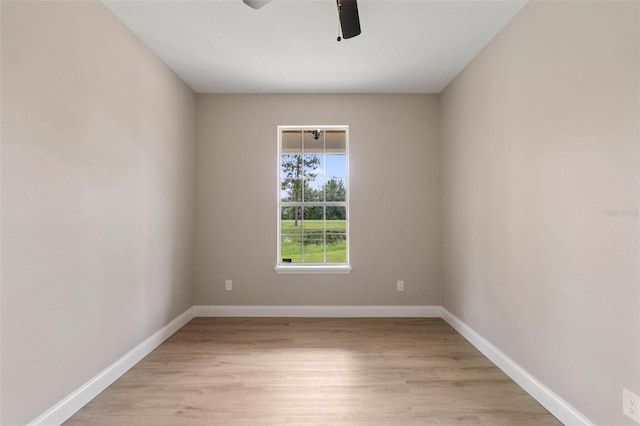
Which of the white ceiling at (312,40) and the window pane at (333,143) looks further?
the window pane at (333,143)

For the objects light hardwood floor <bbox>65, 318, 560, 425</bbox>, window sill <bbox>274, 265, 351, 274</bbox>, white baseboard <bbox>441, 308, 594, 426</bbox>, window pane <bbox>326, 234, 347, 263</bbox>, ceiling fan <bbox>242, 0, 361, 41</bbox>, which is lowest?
light hardwood floor <bbox>65, 318, 560, 425</bbox>

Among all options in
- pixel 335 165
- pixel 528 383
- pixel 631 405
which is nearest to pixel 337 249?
pixel 335 165

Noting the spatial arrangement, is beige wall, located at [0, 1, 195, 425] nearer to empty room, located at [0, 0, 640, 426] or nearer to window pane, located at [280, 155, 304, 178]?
empty room, located at [0, 0, 640, 426]

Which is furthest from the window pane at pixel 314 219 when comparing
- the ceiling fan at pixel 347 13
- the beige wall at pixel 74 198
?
the ceiling fan at pixel 347 13

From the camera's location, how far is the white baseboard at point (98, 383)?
6.20ft

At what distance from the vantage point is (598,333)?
1725mm

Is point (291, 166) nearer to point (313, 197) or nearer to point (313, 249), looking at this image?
point (313, 197)

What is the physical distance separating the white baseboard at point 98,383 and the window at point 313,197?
1.62 meters

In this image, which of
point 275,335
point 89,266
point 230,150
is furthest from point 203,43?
point 275,335

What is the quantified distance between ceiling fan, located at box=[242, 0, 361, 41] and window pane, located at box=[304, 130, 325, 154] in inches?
77.3

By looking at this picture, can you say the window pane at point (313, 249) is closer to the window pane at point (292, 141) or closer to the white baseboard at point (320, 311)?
the white baseboard at point (320, 311)

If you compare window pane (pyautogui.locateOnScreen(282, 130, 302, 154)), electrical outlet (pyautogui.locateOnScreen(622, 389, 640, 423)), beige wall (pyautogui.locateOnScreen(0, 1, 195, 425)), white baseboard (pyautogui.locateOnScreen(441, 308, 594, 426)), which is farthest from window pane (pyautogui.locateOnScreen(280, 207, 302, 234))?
electrical outlet (pyautogui.locateOnScreen(622, 389, 640, 423))

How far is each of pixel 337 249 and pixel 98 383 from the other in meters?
2.63

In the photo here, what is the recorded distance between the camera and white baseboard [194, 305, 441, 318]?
155 inches
